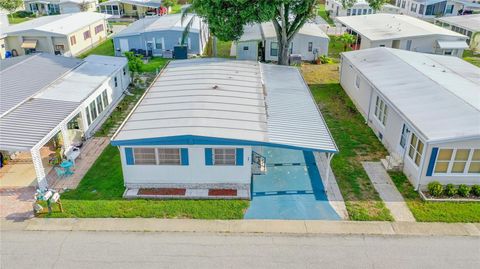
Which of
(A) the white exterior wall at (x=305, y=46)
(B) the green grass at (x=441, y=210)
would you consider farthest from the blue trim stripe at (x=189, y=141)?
(A) the white exterior wall at (x=305, y=46)

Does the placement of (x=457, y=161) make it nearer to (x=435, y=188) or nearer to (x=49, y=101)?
(x=435, y=188)

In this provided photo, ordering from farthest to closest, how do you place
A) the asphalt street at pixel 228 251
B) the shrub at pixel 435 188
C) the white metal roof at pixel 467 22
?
1. the white metal roof at pixel 467 22
2. the shrub at pixel 435 188
3. the asphalt street at pixel 228 251

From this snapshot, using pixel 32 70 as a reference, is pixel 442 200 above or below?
below

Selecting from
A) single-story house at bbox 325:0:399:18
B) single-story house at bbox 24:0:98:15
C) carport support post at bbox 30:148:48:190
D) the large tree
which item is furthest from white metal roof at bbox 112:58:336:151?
single-story house at bbox 24:0:98:15

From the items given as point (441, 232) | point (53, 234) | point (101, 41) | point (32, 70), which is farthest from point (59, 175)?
point (101, 41)

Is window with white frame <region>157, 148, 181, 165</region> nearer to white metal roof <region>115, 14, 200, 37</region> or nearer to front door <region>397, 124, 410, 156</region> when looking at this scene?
front door <region>397, 124, 410, 156</region>

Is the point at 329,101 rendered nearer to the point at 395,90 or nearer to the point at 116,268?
the point at 395,90

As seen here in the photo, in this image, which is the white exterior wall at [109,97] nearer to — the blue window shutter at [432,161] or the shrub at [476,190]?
the blue window shutter at [432,161]
